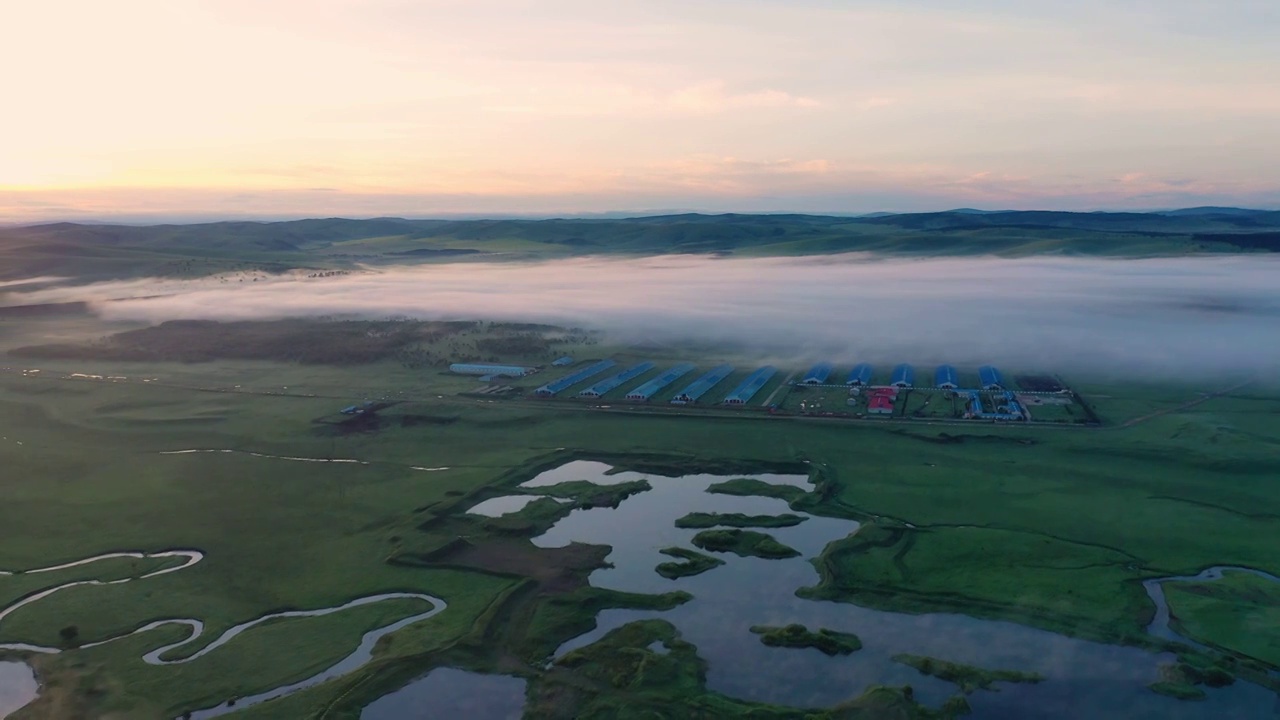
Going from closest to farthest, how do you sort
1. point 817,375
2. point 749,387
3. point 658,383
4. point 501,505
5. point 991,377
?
1. point 501,505
2. point 749,387
3. point 658,383
4. point 991,377
5. point 817,375

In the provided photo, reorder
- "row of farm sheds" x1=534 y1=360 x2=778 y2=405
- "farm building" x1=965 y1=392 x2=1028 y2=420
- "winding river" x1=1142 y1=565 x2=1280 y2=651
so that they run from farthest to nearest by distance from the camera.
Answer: "row of farm sheds" x1=534 y1=360 x2=778 y2=405 → "farm building" x1=965 y1=392 x2=1028 y2=420 → "winding river" x1=1142 y1=565 x2=1280 y2=651

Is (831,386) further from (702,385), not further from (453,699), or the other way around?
(453,699)

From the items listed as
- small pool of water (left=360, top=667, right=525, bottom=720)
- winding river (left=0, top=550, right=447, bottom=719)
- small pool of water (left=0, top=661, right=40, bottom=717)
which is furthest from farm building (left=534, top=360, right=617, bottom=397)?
small pool of water (left=0, top=661, right=40, bottom=717)

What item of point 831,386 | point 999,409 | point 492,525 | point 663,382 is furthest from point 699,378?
point 492,525

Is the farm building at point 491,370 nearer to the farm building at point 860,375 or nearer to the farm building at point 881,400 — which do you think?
the farm building at point 860,375

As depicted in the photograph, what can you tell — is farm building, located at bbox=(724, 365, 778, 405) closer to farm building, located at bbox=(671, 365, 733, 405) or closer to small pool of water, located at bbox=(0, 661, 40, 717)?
farm building, located at bbox=(671, 365, 733, 405)

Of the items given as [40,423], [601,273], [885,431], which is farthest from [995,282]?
[40,423]
